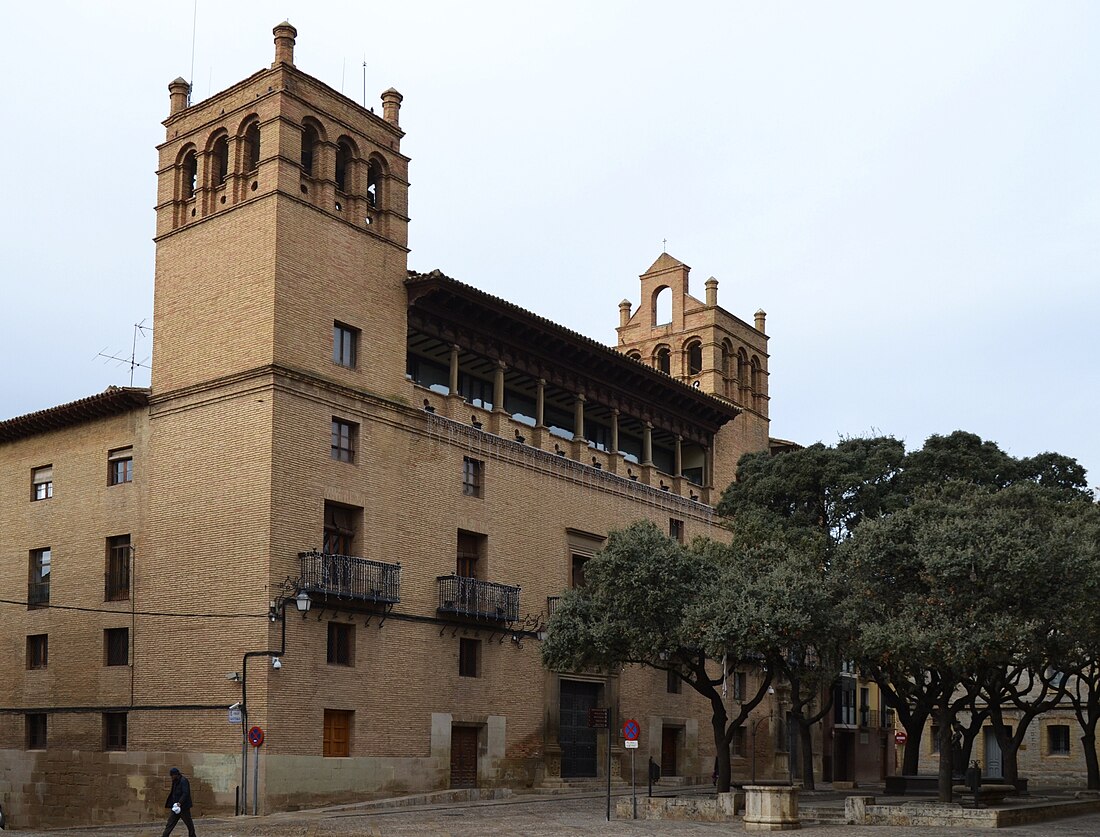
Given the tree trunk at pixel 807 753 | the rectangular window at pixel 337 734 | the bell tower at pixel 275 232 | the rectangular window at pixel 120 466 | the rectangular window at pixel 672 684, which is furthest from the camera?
the rectangular window at pixel 672 684

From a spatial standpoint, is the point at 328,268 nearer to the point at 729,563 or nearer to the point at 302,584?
the point at 302,584

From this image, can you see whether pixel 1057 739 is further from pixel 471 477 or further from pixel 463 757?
pixel 471 477

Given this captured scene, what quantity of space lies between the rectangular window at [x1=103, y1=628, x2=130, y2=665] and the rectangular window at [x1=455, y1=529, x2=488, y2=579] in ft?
28.4

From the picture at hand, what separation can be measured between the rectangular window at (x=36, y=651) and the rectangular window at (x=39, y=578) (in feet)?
2.92

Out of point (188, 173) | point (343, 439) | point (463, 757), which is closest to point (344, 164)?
point (188, 173)

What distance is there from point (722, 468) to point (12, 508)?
24322 millimetres

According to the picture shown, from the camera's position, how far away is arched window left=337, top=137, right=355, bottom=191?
3428 centimetres

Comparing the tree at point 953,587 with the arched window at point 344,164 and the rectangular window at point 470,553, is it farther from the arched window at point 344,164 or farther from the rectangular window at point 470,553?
the arched window at point 344,164

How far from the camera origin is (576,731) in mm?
38750

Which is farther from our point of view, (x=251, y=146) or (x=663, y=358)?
(x=663, y=358)

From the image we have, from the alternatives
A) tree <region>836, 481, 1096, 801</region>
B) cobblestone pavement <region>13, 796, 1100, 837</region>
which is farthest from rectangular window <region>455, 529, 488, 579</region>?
tree <region>836, 481, 1096, 801</region>

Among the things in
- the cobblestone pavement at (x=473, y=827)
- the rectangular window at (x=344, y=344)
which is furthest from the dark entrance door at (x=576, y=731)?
the rectangular window at (x=344, y=344)

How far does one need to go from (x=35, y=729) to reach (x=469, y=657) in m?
11.2

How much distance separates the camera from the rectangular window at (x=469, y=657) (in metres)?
34.9
